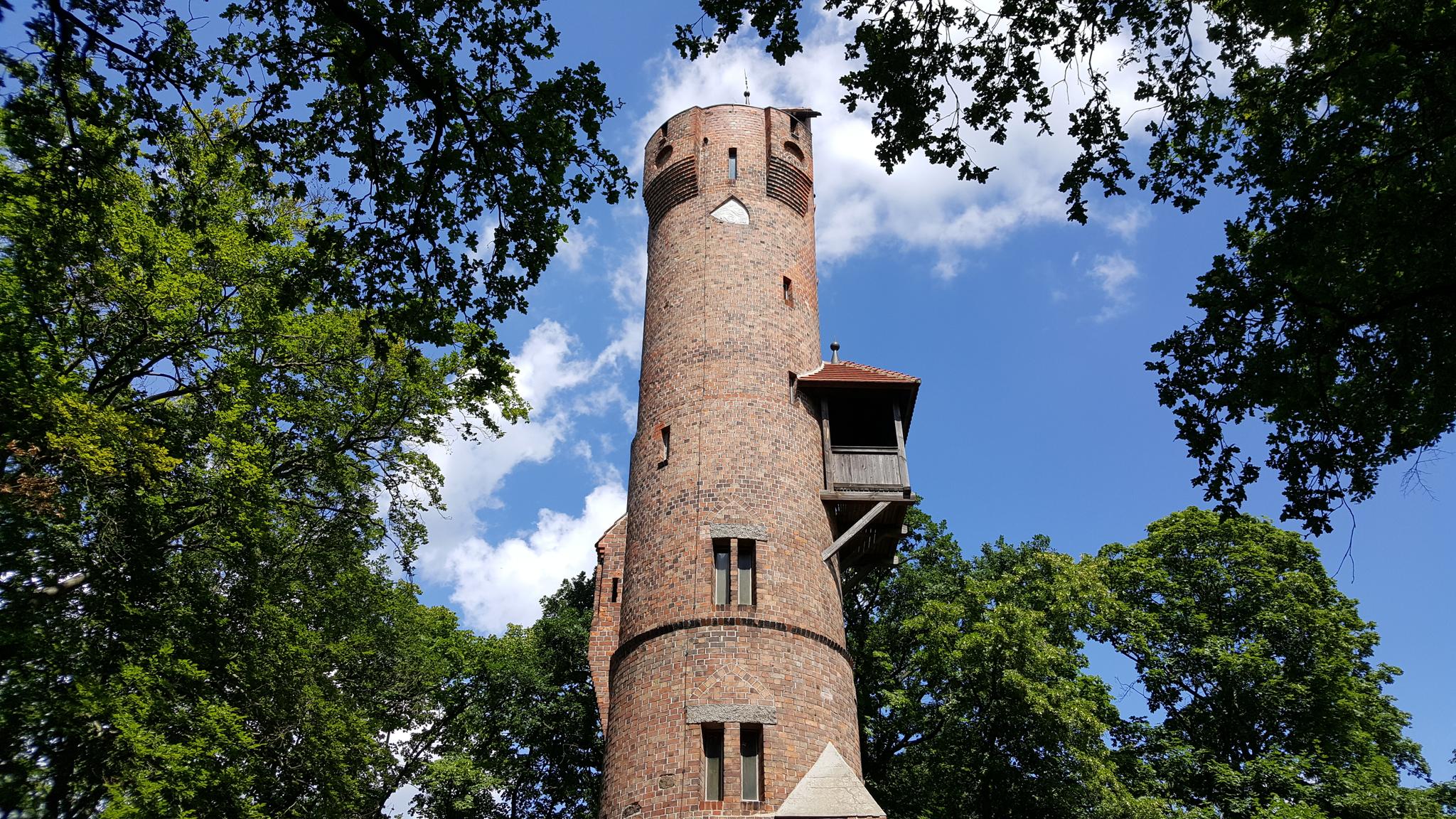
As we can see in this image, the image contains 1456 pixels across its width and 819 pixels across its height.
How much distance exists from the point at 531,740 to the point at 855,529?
12.8m

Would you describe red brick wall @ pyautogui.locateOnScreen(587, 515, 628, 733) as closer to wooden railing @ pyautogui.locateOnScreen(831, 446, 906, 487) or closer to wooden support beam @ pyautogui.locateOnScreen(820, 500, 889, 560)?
wooden support beam @ pyautogui.locateOnScreen(820, 500, 889, 560)

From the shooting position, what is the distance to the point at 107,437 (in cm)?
1262

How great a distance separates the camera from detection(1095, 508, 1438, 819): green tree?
2002cm

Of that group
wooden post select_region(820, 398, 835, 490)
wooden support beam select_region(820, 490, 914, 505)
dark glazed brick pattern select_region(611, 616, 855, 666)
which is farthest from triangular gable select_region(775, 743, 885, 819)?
wooden post select_region(820, 398, 835, 490)

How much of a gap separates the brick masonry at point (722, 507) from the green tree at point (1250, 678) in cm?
918

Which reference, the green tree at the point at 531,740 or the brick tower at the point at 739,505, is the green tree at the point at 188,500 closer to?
the brick tower at the point at 739,505

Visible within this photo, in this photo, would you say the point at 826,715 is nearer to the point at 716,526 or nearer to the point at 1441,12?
the point at 716,526

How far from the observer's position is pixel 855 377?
17250 millimetres

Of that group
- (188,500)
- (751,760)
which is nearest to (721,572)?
(751,760)

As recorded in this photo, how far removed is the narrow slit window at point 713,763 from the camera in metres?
12.9

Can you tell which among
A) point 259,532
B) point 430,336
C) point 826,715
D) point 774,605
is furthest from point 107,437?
point 826,715

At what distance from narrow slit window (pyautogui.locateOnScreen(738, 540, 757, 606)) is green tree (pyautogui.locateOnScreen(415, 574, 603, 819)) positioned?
11.4 metres

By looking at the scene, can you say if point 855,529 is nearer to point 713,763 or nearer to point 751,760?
point 751,760

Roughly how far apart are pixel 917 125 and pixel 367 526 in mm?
12245
